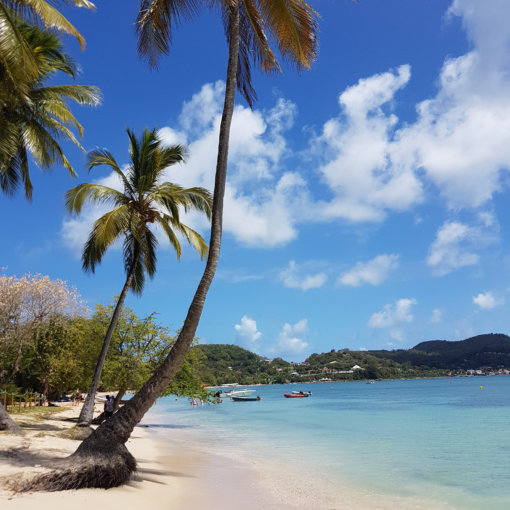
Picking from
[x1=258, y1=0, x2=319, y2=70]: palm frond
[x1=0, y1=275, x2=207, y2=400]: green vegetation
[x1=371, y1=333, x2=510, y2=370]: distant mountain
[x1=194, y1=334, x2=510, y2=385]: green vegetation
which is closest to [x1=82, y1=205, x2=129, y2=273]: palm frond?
[x1=0, y1=275, x2=207, y2=400]: green vegetation

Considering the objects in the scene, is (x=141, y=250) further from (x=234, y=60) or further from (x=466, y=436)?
(x=466, y=436)

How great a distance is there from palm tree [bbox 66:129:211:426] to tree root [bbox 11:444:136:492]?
7.27 metres

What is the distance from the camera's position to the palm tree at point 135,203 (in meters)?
14.9

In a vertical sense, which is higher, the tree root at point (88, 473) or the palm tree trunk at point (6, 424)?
the palm tree trunk at point (6, 424)

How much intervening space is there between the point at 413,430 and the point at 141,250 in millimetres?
18457

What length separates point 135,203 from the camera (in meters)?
15.3

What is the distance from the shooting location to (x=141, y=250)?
1596cm

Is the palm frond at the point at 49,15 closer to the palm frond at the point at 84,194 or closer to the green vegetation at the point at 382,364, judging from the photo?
the palm frond at the point at 84,194

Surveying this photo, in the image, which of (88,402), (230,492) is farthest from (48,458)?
(88,402)

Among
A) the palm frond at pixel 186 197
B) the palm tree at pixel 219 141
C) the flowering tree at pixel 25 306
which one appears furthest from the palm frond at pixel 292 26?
the flowering tree at pixel 25 306

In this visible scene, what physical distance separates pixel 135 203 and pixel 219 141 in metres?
6.57

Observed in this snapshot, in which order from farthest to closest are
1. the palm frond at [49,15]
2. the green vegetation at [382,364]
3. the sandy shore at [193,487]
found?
1. the green vegetation at [382,364]
2. the palm frond at [49,15]
3. the sandy shore at [193,487]

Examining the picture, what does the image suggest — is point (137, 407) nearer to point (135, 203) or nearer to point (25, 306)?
point (135, 203)

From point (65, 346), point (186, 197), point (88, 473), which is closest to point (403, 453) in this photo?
point (186, 197)
